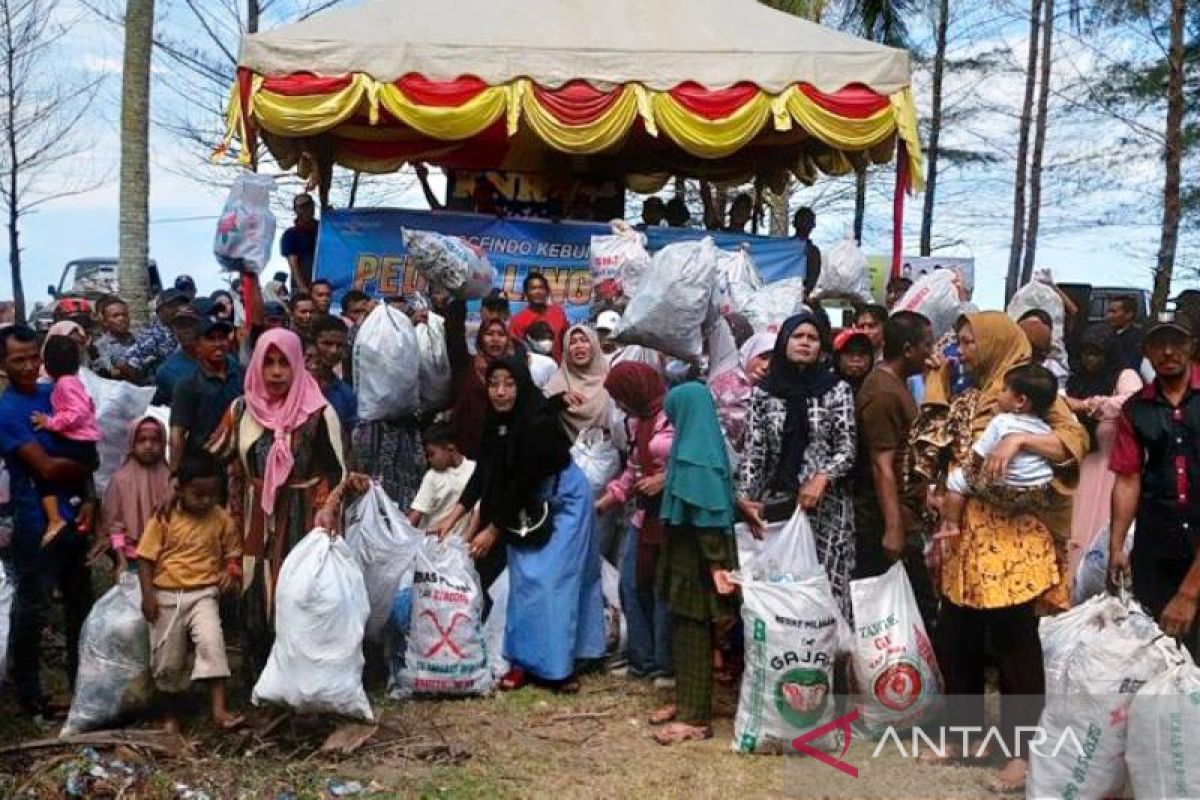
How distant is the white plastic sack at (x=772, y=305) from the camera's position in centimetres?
693

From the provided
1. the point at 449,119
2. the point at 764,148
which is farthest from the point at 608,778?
the point at 764,148

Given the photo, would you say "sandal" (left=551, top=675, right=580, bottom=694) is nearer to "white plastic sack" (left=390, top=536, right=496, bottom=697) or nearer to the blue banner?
"white plastic sack" (left=390, top=536, right=496, bottom=697)

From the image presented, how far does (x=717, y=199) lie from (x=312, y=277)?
7.54 m

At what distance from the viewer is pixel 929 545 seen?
16.3 feet

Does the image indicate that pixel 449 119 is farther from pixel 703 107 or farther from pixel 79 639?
pixel 79 639

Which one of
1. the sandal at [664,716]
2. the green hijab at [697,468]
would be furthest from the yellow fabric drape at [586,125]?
the sandal at [664,716]

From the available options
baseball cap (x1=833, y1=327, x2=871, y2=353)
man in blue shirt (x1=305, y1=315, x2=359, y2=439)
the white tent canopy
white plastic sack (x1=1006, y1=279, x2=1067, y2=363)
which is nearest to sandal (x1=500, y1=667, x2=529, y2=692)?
man in blue shirt (x1=305, y1=315, x2=359, y2=439)

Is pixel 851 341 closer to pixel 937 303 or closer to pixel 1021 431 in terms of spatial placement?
pixel 1021 431

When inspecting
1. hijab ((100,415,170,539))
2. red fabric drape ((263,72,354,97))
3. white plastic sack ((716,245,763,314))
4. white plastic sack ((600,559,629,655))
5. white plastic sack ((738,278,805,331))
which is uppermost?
red fabric drape ((263,72,354,97))

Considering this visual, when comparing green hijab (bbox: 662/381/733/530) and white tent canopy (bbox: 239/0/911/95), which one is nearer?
green hijab (bbox: 662/381/733/530)

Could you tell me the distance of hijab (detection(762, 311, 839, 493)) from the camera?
499cm

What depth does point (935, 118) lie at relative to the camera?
2038cm

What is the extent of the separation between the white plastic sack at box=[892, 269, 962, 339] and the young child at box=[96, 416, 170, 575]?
4.01 meters

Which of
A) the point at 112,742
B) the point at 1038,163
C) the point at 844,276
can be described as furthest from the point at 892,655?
the point at 1038,163
